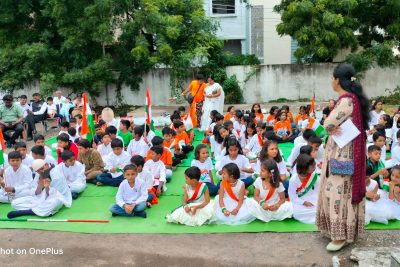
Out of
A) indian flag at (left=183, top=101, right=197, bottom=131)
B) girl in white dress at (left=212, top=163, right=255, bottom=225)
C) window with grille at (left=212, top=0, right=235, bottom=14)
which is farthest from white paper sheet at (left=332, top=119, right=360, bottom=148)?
window with grille at (left=212, top=0, right=235, bottom=14)

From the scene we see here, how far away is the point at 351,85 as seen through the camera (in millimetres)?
4484

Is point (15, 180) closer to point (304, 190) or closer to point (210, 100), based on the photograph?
point (304, 190)

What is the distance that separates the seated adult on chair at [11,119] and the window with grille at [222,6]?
36.5 ft

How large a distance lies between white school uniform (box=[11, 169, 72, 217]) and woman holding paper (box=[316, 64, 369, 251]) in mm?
3439

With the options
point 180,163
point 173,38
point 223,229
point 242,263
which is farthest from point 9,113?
point 242,263

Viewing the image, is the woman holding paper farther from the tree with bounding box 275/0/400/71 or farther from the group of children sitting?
the tree with bounding box 275/0/400/71

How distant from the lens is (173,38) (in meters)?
14.8

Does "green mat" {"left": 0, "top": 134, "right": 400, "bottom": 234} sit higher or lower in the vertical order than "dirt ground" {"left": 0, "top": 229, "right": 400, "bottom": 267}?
higher

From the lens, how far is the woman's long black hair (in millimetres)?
4480

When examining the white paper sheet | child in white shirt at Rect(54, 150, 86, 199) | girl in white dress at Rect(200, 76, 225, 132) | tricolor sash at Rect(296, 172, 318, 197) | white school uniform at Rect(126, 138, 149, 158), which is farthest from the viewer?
girl in white dress at Rect(200, 76, 225, 132)

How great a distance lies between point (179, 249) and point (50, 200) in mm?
2070

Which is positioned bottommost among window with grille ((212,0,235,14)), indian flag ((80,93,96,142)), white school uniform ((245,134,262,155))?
white school uniform ((245,134,262,155))

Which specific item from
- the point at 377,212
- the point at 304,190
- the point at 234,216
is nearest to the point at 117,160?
the point at 234,216

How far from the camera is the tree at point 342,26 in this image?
1454cm
